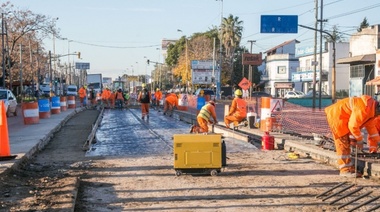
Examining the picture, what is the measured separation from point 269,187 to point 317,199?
1323mm

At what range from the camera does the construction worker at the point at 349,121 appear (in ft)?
35.2

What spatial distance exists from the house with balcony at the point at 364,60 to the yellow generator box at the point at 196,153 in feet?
119

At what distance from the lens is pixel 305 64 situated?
274ft

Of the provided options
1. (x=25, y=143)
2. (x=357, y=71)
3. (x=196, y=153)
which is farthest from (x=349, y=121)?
(x=357, y=71)

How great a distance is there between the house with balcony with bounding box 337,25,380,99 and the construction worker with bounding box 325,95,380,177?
1397 inches

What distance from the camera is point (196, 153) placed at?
11367mm

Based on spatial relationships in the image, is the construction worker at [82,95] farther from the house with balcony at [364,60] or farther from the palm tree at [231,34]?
the palm tree at [231,34]

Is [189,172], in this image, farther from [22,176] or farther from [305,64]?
[305,64]

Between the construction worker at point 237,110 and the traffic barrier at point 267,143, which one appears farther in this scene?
the construction worker at point 237,110

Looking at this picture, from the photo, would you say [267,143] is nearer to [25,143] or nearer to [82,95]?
[25,143]

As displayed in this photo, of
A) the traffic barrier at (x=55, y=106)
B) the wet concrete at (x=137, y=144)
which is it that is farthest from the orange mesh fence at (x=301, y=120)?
the traffic barrier at (x=55, y=106)

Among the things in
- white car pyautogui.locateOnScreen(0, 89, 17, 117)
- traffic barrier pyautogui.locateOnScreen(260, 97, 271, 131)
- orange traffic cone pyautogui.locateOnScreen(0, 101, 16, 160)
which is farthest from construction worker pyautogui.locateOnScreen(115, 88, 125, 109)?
orange traffic cone pyautogui.locateOnScreen(0, 101, 16, 160)

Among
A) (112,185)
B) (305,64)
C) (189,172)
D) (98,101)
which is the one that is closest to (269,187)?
(189,172)

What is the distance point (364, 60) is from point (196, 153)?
38932 mm
